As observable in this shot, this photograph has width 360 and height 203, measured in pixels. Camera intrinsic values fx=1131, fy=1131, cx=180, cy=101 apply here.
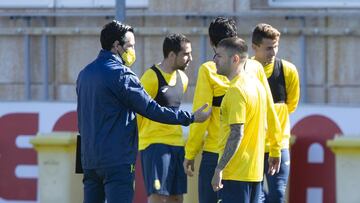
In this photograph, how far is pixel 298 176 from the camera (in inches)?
406

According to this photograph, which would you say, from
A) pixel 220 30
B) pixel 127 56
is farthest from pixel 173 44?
pixel 127 56

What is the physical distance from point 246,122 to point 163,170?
1.68 metres

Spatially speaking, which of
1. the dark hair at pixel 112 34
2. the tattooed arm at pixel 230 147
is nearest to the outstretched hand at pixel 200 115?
the tattooed arm at pixel 230 147

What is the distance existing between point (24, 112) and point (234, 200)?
4.28 metres

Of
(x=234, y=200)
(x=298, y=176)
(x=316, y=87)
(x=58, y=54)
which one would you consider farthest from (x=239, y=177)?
(x=58, y=54)

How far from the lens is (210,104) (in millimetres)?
8016

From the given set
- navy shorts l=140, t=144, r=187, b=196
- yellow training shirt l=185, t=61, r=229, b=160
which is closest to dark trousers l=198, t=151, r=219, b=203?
yellow training shirt l=185, t=61, r=229, b=160

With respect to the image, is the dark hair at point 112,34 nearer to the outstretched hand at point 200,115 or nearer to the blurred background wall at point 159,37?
the outstretched hand at point 200,115

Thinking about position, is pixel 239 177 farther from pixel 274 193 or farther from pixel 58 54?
pixel 58 54

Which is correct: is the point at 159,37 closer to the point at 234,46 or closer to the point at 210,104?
the point at 210,104

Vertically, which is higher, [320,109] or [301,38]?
[301,38]

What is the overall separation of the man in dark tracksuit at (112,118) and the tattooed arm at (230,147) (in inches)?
16.2

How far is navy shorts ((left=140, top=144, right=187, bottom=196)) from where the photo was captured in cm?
882

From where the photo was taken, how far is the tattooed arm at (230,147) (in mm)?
7156
